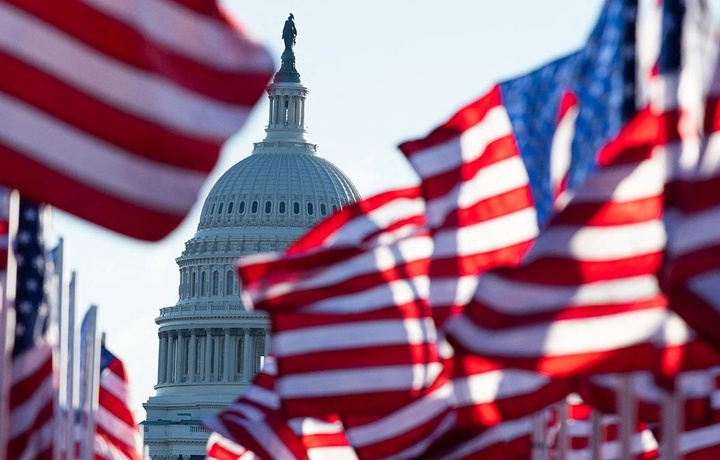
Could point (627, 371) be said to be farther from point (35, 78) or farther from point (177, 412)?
point (177, 412)

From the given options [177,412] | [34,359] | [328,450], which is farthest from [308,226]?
[34,359]

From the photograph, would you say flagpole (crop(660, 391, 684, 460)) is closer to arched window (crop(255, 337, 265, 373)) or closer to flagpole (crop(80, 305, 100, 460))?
flagpole (crop(80, 305, 100, 460))

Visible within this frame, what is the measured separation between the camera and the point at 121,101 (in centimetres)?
1450

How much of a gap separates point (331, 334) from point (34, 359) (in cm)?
419

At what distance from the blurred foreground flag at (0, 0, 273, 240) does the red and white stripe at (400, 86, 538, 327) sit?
8564mm

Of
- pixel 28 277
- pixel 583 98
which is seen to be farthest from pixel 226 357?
pixel 583 98

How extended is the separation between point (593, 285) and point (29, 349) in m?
7.17

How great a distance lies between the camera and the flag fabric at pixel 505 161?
72.3 feet

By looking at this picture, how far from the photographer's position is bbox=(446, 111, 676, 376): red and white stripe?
702 inches

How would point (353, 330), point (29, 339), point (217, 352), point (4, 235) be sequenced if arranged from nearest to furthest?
1. point (4, 235)
2. point (29, 339)
3. point (353, 330)
4. point (217, 352)

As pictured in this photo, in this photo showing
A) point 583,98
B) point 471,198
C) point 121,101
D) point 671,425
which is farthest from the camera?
point 471,198

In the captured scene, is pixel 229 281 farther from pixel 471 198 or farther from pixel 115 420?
pixel 471 198

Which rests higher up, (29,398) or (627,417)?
(29,398)

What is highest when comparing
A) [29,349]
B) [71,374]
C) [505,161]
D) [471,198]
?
[71,374]
